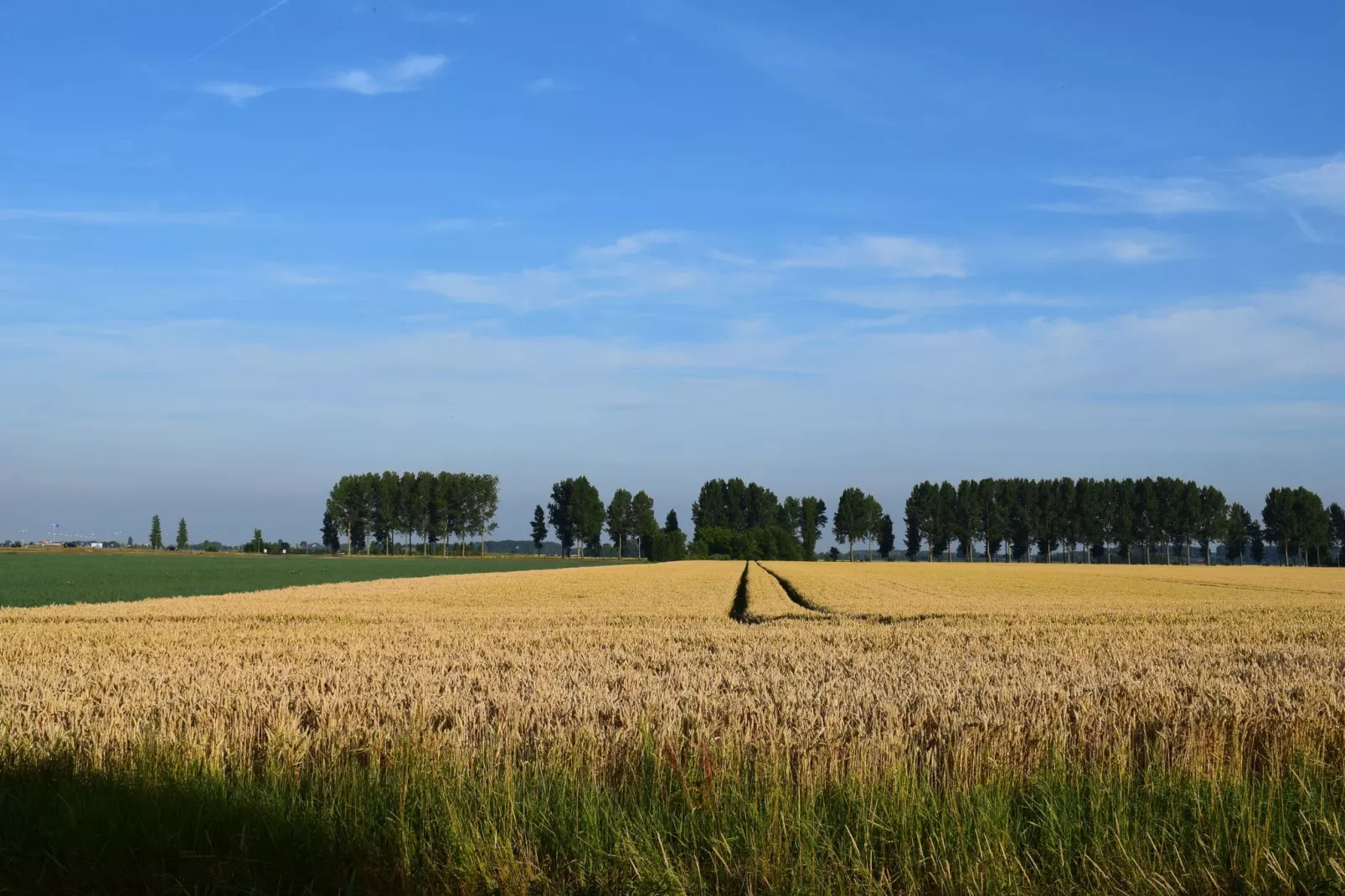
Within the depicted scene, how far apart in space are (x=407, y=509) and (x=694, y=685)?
6878 inches

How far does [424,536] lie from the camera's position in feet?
584

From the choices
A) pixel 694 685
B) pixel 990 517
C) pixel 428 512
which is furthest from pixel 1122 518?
pixel 694 685

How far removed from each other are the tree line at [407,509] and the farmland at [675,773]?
553ft

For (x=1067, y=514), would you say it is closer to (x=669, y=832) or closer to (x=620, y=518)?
(x=620, y=518)

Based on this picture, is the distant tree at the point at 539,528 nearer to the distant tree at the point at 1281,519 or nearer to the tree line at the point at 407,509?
the tree line at the point at 407,509

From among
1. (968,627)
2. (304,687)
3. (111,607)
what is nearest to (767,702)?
(304,687)

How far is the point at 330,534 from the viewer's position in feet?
588

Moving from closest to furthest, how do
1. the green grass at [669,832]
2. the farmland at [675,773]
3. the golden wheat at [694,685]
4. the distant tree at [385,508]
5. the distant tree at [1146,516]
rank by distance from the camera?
the green grass at [669,832], the farmland at [675,773], the golden wheat at [694,685], the distant tree at [1146,516], the distant tree at [385,508]

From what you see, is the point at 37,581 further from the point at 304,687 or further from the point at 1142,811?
the point at 1142,811

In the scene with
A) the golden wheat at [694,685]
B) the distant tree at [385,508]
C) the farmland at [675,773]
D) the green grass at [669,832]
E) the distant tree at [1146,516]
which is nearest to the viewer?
the green grass at [669,832]

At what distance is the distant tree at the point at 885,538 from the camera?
178250 millimetres

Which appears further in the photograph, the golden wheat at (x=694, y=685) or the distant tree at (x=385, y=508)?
the distant tree at (x=385, y=508)

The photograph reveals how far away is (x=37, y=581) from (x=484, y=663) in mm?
47114

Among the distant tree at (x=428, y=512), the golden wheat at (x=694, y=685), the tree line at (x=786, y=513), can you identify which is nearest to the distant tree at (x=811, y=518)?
the tree line at (x=786, y=513)
